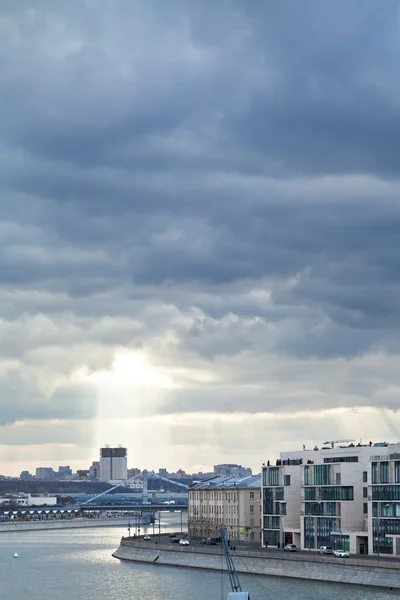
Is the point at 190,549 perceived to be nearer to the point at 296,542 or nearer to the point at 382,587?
the point at 296,542

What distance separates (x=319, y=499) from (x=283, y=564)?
15.1 meters

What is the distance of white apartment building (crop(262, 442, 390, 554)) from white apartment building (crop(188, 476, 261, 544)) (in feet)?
57.1

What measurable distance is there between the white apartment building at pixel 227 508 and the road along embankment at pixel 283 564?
15.3m

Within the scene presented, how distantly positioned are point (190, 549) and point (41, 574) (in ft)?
61.4

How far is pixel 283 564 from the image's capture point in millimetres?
118812

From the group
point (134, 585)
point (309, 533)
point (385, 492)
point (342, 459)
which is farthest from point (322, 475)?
point (134, 585)

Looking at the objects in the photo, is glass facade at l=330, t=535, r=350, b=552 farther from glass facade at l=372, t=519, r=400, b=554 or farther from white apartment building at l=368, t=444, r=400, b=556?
glass facade at l=372, t=519, r=400, b=554

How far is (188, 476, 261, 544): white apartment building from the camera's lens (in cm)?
16250

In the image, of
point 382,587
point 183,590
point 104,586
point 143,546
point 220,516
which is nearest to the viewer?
point 382,587

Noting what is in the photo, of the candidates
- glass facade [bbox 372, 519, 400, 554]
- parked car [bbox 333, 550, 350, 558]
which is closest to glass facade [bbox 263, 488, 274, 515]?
glass facade [bbox 372, 519, 400, 554]

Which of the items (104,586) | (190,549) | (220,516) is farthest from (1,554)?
(104,586)

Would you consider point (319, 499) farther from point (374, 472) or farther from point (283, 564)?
point (283, 564)

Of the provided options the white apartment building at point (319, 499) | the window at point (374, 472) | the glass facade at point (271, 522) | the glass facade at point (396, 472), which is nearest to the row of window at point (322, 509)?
the white apartment building at point (319, 499)

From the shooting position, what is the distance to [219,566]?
12762 centimetres
